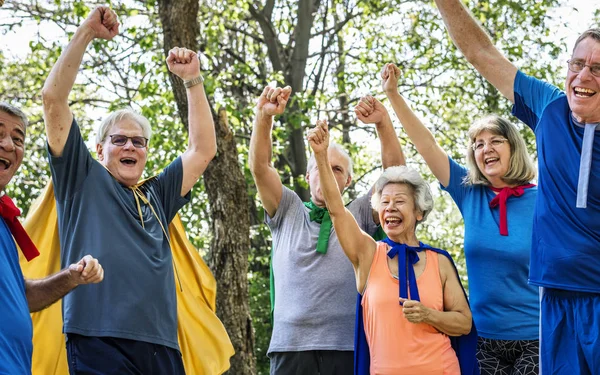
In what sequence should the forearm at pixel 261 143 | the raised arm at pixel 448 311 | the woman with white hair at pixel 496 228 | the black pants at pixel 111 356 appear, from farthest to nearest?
the forearm at pixel 261 143 < the woman with white hair at pixel 496 228 < the raised arm at pixel 448 311 < the black pants at pixel 111 356

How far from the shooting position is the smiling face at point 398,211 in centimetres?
399

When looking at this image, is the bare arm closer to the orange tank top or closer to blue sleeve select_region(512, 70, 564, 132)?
the orange tank top

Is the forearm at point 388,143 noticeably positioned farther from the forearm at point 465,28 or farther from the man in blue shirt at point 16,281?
the man in blue shirt at point 16,281

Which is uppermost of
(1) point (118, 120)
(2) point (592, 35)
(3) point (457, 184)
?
(2) point (592, 35)

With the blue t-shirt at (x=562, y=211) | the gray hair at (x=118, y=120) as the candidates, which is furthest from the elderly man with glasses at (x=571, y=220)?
the gray hair at (x=118, y=120)

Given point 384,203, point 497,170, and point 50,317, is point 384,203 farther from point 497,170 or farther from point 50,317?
point 50,317

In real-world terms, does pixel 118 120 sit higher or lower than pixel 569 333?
higher

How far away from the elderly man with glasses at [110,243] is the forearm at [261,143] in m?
0.72

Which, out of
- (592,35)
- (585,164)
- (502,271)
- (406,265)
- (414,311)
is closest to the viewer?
(585,164)

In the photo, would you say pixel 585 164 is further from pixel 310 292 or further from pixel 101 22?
pixel 101 22

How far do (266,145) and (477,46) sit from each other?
4.63ft

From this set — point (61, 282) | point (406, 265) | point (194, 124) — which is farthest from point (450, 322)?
point (61, 282)

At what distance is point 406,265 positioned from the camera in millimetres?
3840

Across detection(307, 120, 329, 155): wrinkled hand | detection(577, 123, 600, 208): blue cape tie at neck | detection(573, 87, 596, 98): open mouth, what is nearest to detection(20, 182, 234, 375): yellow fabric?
detection(307, 120, 329, 155): wrinkled hand
